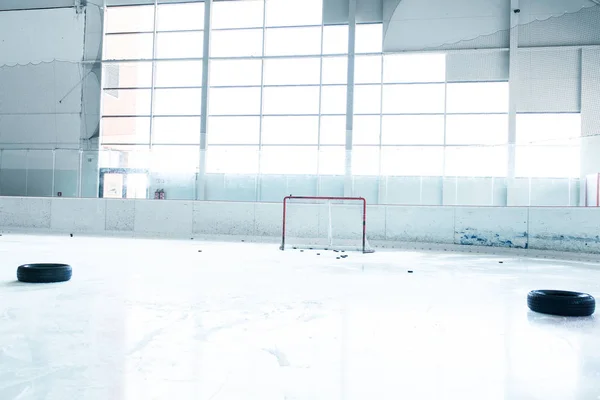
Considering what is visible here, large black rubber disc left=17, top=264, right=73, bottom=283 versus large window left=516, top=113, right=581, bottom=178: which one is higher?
large window left=516, top=113, right=581, bottom=178

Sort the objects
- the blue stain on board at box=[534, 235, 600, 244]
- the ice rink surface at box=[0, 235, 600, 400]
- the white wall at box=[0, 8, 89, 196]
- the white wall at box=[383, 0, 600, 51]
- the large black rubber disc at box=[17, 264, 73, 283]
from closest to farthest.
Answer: the ice rink surface at box=[0, 235, 600, 400] < the large black rubber disc at box=[17, 264, 73, 283] < the blue stain on board at box=[534, 235, 600, 244] < the white wall at box=[0, 8, 89, 196] < the white wall at box=[383, 0, 600, 51]

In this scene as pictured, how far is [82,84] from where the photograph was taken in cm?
1399

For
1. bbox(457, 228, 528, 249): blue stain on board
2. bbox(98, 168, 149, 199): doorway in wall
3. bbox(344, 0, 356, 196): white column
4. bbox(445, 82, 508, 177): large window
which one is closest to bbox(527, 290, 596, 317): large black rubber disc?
bbox(457, 228, 528, 249): blue stain on board

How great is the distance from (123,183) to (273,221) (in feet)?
11.4

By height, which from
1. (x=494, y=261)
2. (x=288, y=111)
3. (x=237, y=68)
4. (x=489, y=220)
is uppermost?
(x=237, y=68)

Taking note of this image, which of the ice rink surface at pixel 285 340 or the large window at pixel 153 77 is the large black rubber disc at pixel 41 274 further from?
the large window at pixel 153 77

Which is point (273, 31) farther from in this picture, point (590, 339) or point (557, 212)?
point (590, 339)

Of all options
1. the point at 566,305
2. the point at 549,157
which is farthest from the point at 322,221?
the point at 566,305

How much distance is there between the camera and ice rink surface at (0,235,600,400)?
1.62 meters

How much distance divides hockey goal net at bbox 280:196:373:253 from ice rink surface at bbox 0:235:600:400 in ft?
15.0

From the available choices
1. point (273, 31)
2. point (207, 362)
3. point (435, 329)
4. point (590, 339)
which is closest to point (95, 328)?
point (207, 362)

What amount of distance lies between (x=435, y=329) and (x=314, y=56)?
39.8ft

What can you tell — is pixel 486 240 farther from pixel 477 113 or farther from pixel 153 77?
pixel 153 77

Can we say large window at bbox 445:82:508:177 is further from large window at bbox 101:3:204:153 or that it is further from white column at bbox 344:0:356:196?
large window at bbox 101:3:204:153
